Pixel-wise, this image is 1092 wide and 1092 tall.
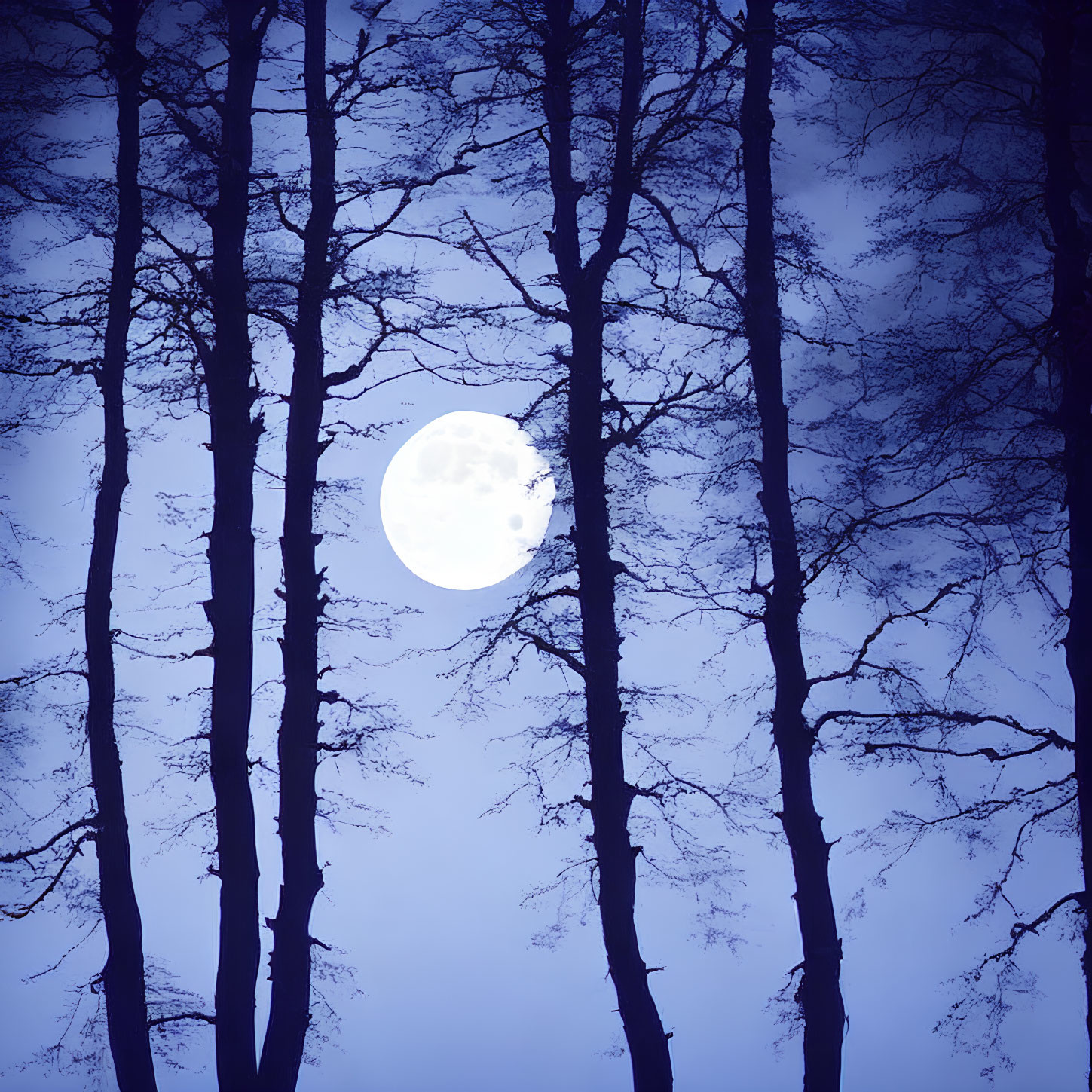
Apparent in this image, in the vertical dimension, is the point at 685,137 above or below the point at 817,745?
above

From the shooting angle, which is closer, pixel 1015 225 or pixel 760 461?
pixel 760 461

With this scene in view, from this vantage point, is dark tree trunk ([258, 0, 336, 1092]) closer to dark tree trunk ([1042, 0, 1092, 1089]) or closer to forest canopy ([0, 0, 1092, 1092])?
forest canopy ([0, 0, 1092, 1092])

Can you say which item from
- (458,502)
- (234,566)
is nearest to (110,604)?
(234,566)

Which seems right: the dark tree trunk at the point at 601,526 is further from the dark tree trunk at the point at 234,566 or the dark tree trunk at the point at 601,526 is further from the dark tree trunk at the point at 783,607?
the dark tree trunk at the point at 234,566

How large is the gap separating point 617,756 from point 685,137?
385cm

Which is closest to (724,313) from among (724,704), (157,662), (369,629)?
(724,704)

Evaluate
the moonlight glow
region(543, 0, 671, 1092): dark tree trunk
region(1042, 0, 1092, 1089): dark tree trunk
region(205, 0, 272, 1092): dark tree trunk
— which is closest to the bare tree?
region(205, 0, 272, 1092): dark tree trunk

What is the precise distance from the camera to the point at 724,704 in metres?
6.16

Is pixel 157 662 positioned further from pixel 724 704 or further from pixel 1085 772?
pixel 1085 772

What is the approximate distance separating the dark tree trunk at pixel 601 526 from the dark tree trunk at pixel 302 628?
1.43 m

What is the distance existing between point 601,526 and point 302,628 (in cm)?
177

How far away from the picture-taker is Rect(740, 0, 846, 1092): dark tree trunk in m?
4.98

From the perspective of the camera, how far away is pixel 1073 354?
532 centimetres

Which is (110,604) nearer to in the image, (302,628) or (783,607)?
(302,628)
